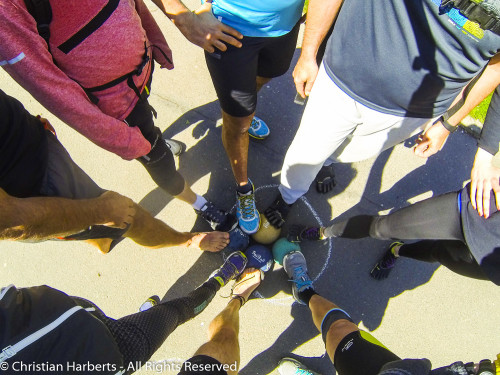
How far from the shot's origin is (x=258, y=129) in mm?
2928

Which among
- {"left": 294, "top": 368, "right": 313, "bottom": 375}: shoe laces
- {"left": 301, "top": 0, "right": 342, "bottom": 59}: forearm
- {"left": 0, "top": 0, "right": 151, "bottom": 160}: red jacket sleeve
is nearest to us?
{"left": 0, "top": 0, "right": 151, "bottom": 160}: red jacket sleeve

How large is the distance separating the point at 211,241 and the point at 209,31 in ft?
5.14

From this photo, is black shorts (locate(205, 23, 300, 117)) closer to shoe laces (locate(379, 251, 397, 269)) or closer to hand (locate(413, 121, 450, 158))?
hand (locate(413, 121, 450, 158))

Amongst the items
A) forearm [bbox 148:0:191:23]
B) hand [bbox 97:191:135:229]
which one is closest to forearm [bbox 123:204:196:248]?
hand [bbox 97:191:135:229]

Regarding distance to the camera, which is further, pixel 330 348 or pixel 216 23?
pixel 330 348

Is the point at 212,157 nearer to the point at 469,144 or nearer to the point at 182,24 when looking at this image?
the point at 182,24

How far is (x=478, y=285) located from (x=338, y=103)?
6.97 ft

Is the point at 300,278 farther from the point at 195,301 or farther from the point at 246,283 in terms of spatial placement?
the point at 195,301

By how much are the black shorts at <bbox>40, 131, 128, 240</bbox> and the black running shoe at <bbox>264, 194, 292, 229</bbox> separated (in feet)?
4.09

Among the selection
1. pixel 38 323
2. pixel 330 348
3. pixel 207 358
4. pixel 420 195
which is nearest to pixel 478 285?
pixel 420 195

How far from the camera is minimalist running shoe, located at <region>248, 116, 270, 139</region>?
2926 millimetres

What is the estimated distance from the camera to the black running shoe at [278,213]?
2.73 metres

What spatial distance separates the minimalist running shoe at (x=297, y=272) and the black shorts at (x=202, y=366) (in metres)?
1.00

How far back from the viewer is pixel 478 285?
8.86ft
